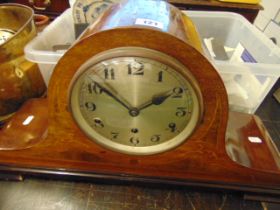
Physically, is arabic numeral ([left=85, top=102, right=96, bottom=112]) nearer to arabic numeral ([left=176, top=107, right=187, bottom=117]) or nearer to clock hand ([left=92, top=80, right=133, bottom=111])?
clock hand ([left=92, top=80, right=133, bottom=111])

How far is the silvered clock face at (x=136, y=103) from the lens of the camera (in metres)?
0.43

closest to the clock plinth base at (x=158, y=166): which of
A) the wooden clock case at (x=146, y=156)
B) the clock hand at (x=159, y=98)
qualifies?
the wooden clock case at (x=146, y=156)

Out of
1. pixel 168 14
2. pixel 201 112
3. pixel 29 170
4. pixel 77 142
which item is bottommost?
pixel 29 170

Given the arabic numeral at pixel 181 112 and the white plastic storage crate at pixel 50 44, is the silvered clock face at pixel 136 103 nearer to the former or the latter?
the arabic numeral at pixel 181 112

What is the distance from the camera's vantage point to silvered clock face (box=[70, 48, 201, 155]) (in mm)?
431

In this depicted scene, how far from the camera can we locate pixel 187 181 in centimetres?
58

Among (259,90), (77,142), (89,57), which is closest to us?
(89,57)

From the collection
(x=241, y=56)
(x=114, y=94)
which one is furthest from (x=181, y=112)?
(x=241, y=56)

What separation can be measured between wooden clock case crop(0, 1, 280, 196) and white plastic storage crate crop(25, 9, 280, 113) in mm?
115

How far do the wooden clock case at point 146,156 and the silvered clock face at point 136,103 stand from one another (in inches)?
0.8

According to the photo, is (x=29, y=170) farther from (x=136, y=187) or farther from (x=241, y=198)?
(x=241, y=198)

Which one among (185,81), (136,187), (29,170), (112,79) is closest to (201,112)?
(185,81)

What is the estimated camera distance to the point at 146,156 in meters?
0.54

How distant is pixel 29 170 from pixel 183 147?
0.39 m
